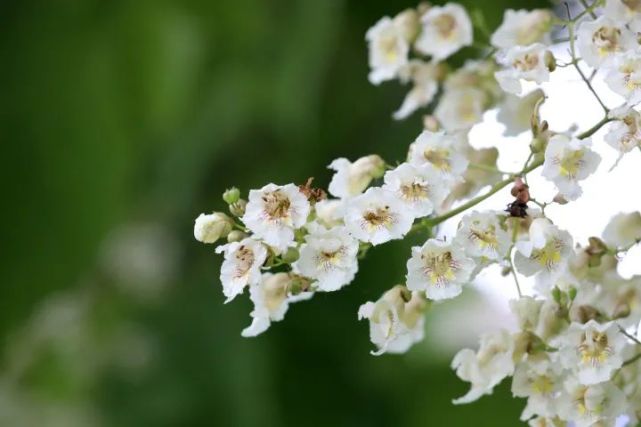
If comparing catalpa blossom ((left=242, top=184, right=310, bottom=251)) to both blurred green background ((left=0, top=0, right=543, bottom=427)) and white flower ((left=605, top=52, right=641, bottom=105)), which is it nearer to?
white flower ((left=605, top=52, right=641, bottom=105))

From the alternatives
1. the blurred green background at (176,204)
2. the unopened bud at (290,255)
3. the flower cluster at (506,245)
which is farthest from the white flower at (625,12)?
the blurred green background at (176,204)

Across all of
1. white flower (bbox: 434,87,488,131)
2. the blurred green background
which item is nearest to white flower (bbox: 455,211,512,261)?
white flower (bbox: 434,87,488,131)

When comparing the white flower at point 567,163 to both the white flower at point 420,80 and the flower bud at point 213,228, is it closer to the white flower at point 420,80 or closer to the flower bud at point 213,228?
the flower bud at point 213,228

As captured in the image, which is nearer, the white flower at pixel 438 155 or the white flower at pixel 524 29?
the white flower at pixel 438 155

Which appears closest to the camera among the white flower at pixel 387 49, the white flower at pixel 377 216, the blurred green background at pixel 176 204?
the white flower at pixel 377 216

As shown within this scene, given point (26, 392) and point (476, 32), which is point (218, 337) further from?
point (476, 32)

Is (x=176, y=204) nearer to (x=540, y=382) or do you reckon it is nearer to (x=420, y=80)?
(x=420, y=80)

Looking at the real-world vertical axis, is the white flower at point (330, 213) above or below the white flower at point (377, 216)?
above

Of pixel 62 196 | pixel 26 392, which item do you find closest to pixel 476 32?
pixel 62 196
